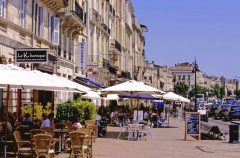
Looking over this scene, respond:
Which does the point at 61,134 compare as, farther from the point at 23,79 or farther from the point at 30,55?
the point at 23,79

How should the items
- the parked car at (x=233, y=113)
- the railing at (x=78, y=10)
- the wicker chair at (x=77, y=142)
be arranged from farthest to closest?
1. the parked car at (x=233, y=113)
2. the railing at (x=78, y=10)
3. the wicker chair at (x=77, y=142)

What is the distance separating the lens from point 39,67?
26.0 m

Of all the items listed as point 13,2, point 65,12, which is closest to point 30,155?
point 13,2

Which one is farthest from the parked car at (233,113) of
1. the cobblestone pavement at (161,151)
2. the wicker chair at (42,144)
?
the wicker chair at (42,144)

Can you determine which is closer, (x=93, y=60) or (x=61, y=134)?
(x=61, y=134)

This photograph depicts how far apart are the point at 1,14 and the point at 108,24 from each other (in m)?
33.7

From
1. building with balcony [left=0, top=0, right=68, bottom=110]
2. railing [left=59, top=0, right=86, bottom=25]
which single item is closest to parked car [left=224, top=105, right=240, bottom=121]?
railing [left=59, top=0, right=86, bottom=25]

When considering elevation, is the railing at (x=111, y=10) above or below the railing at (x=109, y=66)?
above

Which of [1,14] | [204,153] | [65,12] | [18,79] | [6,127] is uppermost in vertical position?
[65,12]

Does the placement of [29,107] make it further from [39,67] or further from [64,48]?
[64,48]

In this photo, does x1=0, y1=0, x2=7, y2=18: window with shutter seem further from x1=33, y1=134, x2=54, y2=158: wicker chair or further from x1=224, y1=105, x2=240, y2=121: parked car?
x1=224, y1=105, x2=240, y2=121: parked car

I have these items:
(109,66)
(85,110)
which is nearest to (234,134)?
(85,110)

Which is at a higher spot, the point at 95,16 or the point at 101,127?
the point at 95,16

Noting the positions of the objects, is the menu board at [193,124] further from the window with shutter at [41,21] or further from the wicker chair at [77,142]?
the wicker chair at [77,142]
